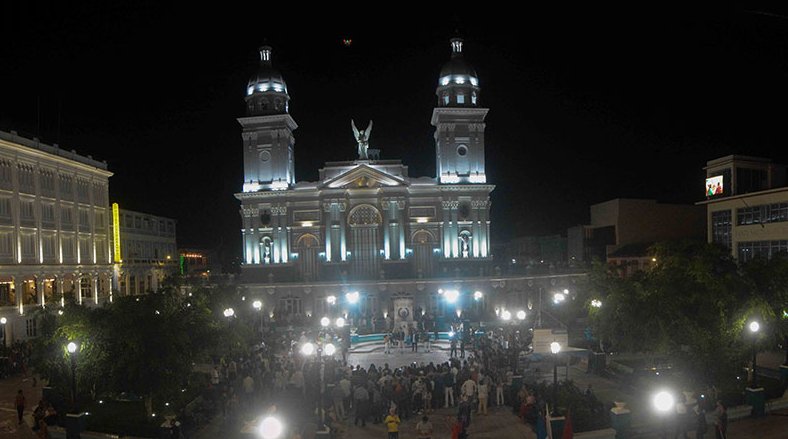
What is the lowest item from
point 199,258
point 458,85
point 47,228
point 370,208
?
point 199,258

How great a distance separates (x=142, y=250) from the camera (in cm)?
7369

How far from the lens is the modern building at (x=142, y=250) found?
65875 millimetres

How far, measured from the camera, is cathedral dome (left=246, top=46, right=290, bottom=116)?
63219 mm

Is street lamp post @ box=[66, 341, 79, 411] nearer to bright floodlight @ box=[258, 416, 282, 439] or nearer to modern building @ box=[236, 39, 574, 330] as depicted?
bright floodlight @ box=[258, 416, 282, 439]

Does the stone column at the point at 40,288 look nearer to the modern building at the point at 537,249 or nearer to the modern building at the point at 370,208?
the modern building at the point at 370,208

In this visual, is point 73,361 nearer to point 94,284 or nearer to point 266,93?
point 94,284

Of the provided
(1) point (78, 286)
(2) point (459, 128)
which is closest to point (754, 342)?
(2) point (459, 128)

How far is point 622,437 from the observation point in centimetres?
2022

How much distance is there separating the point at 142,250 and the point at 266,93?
2348 centimetres

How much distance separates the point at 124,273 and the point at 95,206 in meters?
8.02

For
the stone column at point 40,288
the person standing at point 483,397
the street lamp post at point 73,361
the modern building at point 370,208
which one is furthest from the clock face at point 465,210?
the street lamp post at point 73,361

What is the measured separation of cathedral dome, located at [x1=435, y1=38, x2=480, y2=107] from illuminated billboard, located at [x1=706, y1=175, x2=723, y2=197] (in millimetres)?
20817

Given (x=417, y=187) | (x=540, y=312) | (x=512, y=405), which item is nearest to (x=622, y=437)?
(x=512, y=405)

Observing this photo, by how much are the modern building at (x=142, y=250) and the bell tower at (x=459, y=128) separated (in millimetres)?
29234
